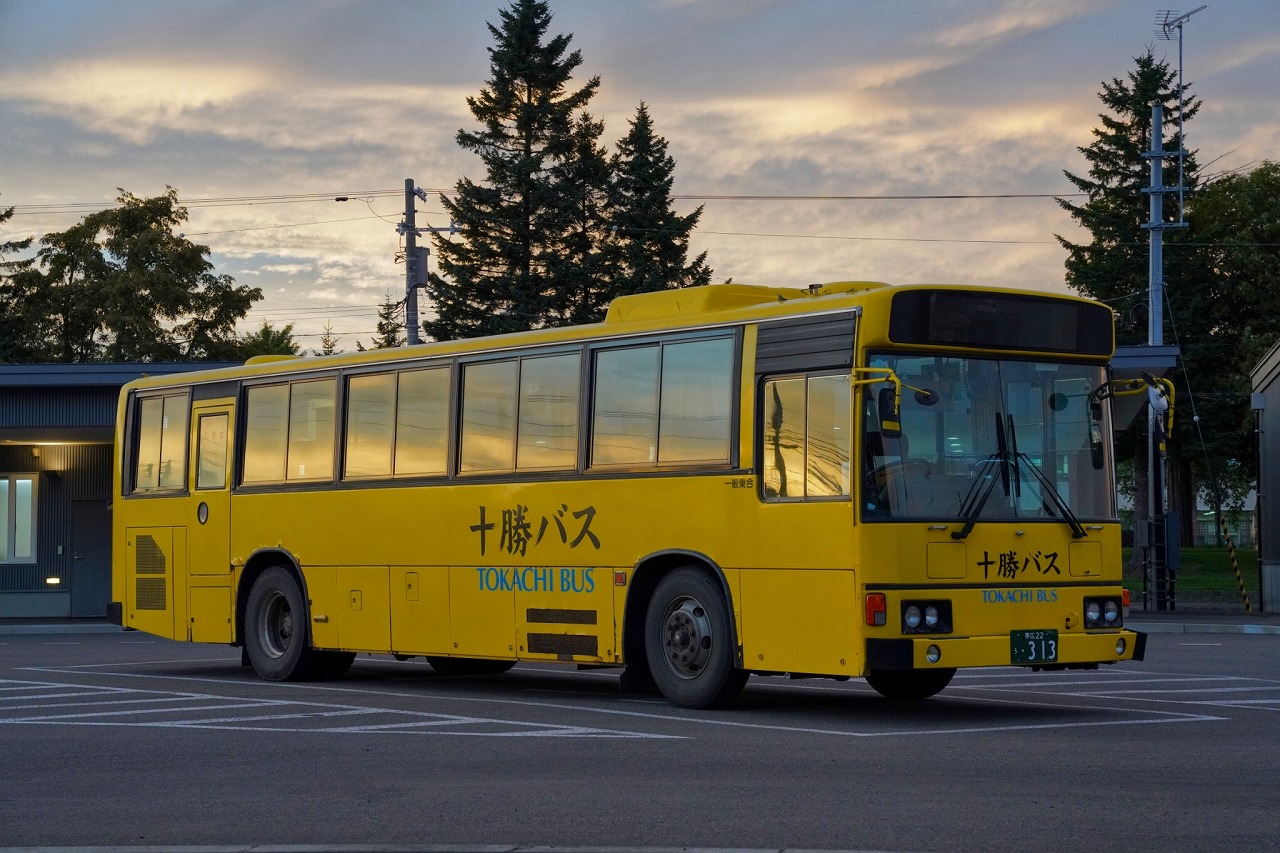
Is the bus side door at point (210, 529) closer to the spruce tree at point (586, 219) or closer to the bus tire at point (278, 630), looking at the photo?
the bus tire at point (278, 630)

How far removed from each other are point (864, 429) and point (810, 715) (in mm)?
2498

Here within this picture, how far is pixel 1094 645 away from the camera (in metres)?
13.5

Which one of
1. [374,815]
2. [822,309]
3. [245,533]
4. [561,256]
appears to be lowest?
[374,815]

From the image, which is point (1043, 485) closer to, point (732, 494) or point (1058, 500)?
point (1058, 500)

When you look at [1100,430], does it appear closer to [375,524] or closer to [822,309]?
[822,309]

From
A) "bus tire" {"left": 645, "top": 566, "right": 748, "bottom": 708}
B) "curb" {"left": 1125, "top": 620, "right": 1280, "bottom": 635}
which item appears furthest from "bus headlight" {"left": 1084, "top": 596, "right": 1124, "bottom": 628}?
"curb" {"left": 1125, "top": 620, "right": 1280, "bottom": 635}

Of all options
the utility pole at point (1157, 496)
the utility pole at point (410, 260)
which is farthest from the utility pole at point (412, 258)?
the utility pole at point (1157, 496)

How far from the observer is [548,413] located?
51.0 ft

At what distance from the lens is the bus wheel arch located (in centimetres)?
1365

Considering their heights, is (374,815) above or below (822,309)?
below

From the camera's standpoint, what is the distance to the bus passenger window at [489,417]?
15961 millimetres

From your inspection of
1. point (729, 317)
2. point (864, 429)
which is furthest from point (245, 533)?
point (864, 429)

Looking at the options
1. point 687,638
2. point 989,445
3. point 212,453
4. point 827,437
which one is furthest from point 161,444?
point 989,445

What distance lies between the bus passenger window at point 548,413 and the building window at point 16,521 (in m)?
23.6
